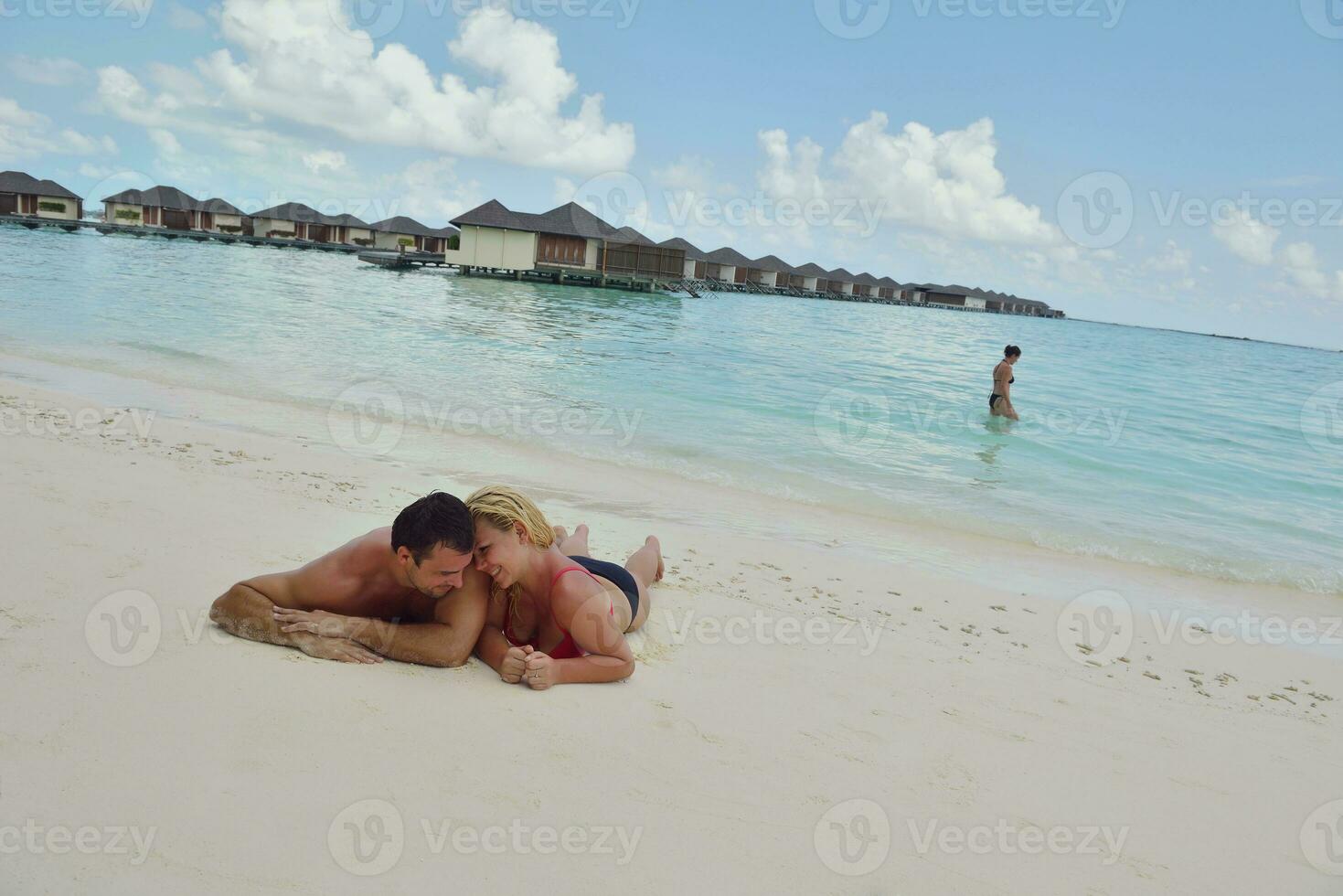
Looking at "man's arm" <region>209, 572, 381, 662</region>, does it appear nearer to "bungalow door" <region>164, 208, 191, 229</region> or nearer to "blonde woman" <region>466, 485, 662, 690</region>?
"blonde woman" <region>466, 485, 662, 690</region>

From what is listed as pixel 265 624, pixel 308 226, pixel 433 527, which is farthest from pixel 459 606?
pixel 308 226

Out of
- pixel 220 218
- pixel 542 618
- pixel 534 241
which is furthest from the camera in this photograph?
pixel 220 218

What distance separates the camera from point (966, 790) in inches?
126

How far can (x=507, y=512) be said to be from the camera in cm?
347

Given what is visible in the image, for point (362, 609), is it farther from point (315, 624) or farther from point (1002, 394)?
point (1002, 394)

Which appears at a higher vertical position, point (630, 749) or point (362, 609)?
point (362, 609)

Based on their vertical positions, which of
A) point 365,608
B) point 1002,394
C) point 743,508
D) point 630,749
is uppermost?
point 1002,394

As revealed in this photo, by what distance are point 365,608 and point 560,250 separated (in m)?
50.0

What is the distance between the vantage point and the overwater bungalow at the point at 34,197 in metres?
68.1

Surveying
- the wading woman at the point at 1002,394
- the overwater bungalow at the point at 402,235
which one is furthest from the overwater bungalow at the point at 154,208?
the wading woman at the point at 1002,394

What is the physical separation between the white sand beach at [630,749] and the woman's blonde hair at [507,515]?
0.62 meters

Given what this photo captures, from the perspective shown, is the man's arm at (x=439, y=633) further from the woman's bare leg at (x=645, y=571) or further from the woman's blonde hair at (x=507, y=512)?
the woman's bare leg at (x=645, y=571)

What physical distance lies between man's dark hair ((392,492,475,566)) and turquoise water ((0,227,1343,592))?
20.8ft

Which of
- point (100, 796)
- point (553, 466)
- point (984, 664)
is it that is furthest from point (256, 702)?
point (553, 466)
